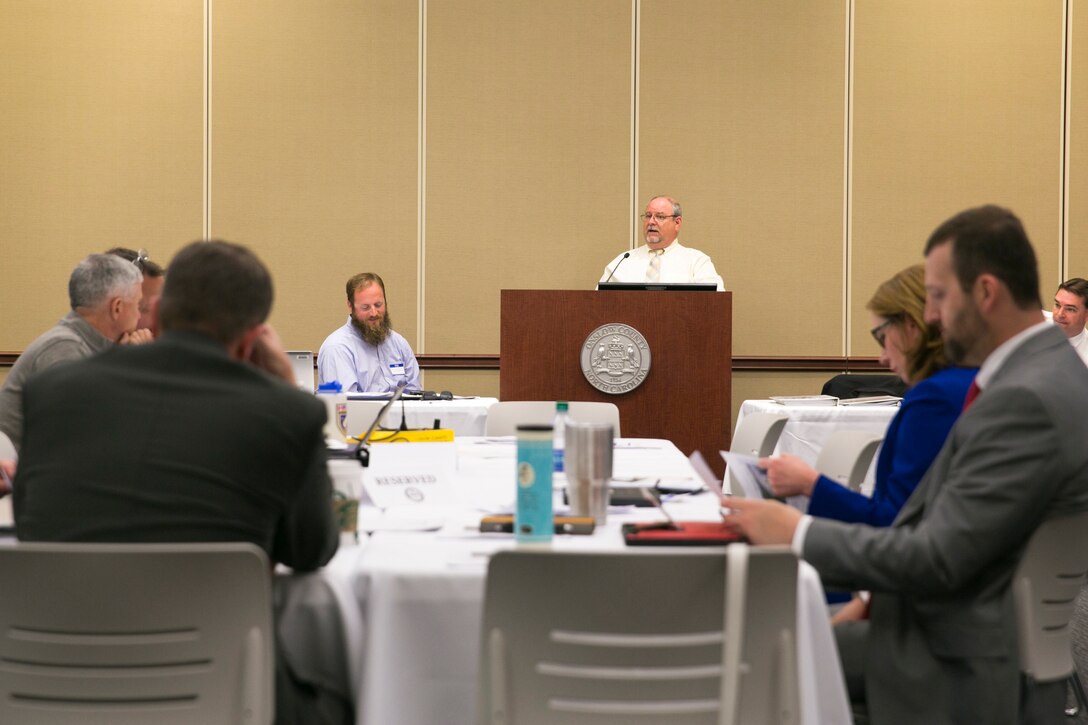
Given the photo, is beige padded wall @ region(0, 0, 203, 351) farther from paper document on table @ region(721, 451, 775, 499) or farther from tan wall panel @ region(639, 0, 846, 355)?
paper document on table @ region(721, 451, 775, 499)

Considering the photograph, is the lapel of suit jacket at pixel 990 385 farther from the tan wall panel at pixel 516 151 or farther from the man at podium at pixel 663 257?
the tan wall panel at pixel 516 151

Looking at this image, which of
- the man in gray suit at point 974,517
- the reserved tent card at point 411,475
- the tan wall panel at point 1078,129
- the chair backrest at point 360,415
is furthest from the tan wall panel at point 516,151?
the man in gray suit at point 974,517

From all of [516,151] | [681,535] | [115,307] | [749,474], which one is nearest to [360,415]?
[115,307]

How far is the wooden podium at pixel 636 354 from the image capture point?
5012 millimetres

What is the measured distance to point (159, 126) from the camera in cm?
745

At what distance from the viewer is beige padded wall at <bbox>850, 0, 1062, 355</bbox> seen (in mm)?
7551

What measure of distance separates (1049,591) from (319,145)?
250 inches

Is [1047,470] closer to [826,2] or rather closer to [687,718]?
[687,718]

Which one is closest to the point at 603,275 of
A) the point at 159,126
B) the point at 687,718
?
the point at 159,126

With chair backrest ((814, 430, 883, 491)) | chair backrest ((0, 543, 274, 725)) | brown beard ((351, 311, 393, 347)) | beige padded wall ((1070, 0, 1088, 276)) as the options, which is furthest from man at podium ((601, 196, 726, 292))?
chair backrest ((0, 543, 274, 725))

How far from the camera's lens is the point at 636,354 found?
5.00 meters

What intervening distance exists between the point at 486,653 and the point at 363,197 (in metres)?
6.22

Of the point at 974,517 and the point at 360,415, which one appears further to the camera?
the point at 360,415

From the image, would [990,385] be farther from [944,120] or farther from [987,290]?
[944,120]
